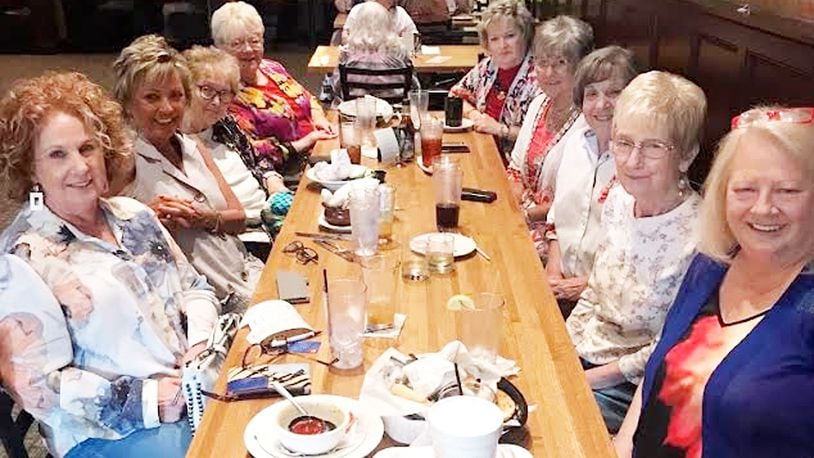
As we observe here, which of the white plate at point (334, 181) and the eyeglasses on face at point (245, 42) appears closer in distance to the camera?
the white plate at point (334, 181)

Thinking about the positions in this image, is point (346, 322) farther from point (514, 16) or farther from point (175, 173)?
point (514, 16)

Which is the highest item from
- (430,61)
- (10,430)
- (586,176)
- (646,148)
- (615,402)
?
(646,148)

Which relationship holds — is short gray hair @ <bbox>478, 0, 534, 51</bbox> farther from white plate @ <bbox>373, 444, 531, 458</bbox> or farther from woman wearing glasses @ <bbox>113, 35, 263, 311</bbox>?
white plate @ <bbox>373, 444, 531, 458</bbox>

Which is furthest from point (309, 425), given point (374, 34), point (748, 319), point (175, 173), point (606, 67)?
point (374, 34)

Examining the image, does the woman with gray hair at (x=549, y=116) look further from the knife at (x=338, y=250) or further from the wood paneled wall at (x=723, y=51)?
the knife at (x=338, y=250)

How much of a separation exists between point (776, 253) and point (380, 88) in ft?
9.98

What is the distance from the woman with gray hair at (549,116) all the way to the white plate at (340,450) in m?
1.60

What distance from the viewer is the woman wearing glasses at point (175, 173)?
2.48m

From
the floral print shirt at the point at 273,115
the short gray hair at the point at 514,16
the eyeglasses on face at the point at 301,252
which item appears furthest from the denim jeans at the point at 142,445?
the short gray hair at the point at 514,16

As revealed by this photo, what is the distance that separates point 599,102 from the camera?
2.52 metres

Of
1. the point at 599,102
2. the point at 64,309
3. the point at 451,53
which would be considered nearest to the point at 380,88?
the point at 451,53

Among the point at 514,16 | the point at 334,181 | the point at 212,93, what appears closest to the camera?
the point at 334,181

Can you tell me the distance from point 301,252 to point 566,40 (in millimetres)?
1471

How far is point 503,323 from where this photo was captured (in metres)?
1.78
